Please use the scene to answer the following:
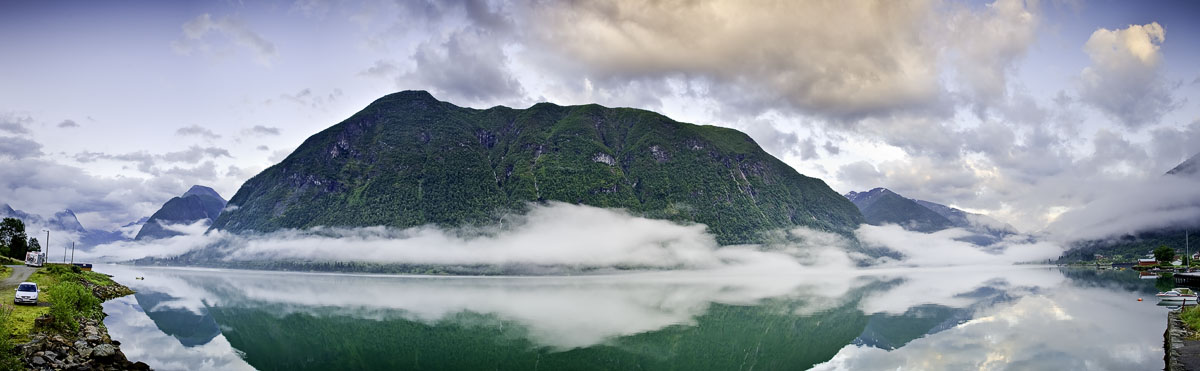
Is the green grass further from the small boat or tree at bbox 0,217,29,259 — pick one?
the small boat

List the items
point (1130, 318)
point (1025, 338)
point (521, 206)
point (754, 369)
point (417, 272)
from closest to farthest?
point (754, 369), point (1025, 338), point (1130, 318), point (417, 272), point (521, 206)

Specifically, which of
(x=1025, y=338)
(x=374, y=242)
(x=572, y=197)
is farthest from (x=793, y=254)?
(x=1025, y=338)

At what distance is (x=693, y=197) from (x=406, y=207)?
84.9 metres

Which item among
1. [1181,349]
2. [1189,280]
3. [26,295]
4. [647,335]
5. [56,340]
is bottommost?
[647,335]

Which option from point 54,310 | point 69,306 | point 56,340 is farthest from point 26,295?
point 56,340

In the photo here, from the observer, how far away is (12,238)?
7019 cm

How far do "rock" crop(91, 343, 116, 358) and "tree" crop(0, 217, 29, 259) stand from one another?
6503 cm

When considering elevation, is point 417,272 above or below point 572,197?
below

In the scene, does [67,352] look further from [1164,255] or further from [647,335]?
[1164,255]

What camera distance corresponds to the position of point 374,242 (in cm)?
17038

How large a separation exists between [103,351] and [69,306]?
10265 millimetres

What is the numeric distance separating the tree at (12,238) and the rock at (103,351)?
213 ft

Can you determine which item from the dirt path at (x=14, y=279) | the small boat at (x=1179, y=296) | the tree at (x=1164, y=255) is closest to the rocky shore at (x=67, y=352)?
the dirt path at (x=14, y=279)

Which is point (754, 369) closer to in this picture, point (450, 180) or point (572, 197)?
point (572, 197)
